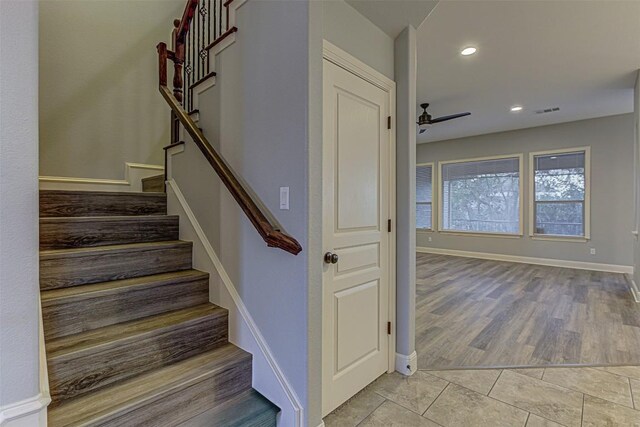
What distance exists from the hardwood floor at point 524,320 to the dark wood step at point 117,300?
1.79m

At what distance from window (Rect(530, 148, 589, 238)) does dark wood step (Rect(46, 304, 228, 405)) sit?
6.64 meters

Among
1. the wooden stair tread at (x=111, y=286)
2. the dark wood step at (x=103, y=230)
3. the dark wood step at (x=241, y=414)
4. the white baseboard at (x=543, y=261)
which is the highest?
the dark wood step at (x=103, y=230)

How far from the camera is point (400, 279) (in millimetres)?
2223

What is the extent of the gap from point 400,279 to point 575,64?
347cm

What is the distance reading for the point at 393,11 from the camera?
6.31 ft

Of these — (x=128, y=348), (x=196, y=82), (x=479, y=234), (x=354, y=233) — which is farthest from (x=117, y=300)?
(x=479, y=234)

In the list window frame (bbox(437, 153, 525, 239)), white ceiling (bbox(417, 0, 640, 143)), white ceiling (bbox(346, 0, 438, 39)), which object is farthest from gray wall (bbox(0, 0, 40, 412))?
window frame (bbox(437, 153, 525, 239))

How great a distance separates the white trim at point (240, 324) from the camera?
1.52 metres

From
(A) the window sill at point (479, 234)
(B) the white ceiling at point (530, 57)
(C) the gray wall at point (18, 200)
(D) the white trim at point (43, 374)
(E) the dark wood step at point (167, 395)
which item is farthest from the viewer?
(A) the window sill at point (479, 234)

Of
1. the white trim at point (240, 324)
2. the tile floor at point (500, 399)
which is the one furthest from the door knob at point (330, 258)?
the tile floor at point (500, 399)

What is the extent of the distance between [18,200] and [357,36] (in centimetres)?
183

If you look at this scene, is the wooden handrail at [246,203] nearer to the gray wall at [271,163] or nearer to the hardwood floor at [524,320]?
the gray wall at [271,163]

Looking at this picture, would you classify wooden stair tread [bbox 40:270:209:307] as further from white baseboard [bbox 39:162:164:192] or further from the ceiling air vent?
the ceiling air vent

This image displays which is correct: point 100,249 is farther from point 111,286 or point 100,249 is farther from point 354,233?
point 354,233
